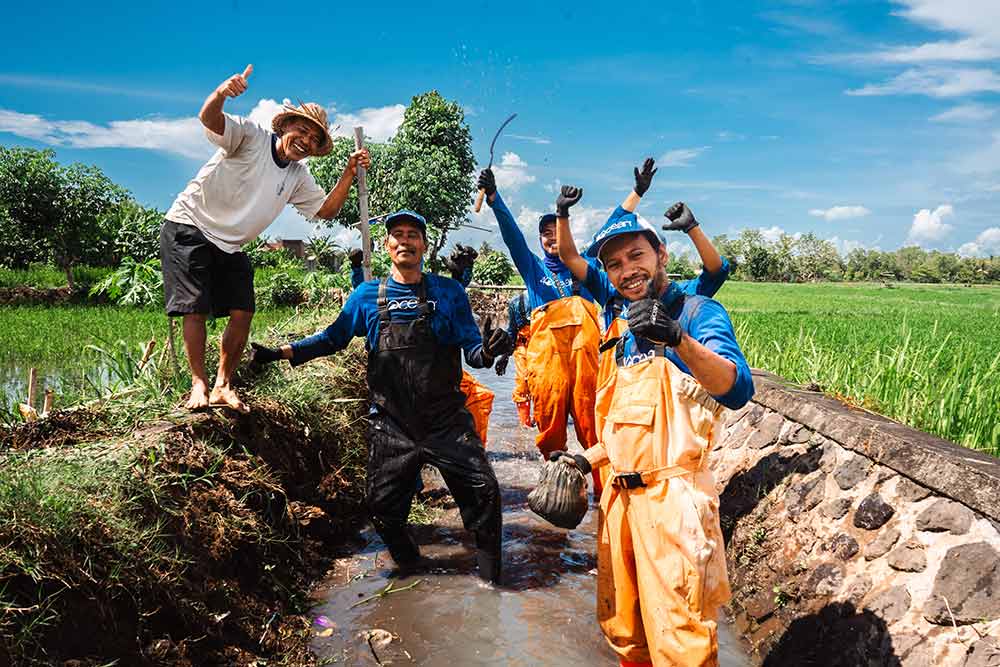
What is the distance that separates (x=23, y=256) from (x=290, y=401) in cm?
3253

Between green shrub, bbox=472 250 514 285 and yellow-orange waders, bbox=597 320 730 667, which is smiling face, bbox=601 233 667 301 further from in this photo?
green shrub, bbox=472 250 514 285

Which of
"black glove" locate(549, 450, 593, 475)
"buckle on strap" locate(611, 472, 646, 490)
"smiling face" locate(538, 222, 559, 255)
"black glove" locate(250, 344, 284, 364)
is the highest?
"smiling face" locate(538, 222, 559, 255)

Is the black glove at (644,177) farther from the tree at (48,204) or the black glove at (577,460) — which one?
the tree at (48,204)

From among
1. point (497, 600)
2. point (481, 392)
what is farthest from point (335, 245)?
point (497, 600)

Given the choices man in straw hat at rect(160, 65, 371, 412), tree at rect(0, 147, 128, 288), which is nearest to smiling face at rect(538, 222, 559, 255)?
man in straw hat at rect(160, 65, 371, 412)

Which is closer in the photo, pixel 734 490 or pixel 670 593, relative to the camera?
pixel 670 593

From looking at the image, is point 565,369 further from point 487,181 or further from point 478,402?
point 487,181

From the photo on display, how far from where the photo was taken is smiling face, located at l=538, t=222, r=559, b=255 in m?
5.52

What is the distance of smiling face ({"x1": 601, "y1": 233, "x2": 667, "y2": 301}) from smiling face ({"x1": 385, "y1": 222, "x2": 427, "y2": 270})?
1.75 meters

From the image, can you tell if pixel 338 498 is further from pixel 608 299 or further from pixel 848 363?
pixel 848 363

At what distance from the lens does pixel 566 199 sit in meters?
3.85

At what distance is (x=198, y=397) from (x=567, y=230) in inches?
90.5

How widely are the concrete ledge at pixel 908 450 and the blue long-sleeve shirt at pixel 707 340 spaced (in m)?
1.13

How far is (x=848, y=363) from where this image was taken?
5672 mm
